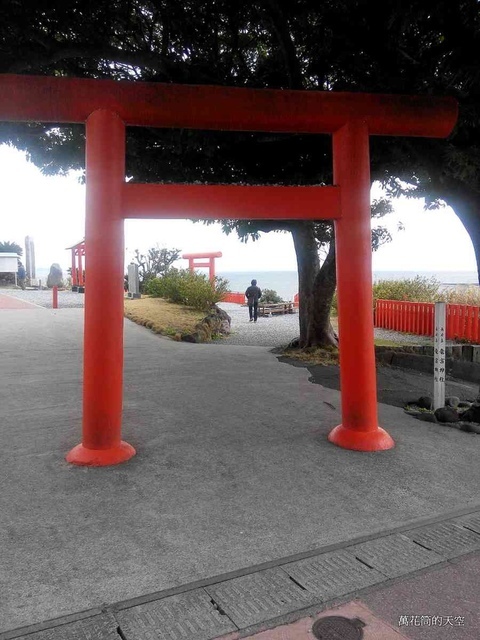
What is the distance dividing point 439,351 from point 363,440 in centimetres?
196

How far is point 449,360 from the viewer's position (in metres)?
10.1

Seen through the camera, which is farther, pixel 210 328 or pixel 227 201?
pixel 210 328

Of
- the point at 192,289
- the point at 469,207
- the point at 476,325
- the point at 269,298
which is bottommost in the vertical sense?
the point at 476,325

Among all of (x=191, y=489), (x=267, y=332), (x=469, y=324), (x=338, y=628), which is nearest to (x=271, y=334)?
(x=267, y=332)

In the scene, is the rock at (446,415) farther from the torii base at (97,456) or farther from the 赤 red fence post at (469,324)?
the 赤 red fence post at (469,324)

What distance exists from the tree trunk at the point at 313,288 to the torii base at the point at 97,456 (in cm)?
716

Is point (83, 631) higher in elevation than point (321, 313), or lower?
lower

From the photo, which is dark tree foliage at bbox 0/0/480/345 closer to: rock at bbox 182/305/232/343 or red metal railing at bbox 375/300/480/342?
rock at bbox 182/305/232/343

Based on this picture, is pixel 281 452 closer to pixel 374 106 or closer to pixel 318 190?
pixel 318 190

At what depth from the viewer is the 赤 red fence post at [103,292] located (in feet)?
14.5

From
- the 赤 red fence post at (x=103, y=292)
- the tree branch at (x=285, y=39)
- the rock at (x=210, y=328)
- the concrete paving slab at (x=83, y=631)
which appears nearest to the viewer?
the concrete paving slab at (x=83, y=631)

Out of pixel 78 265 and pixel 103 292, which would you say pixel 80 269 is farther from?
pixel 103 292

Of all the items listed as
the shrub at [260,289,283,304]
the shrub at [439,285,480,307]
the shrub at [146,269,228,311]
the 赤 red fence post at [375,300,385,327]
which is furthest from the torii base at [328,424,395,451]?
the shrub at [260,289,283,304]

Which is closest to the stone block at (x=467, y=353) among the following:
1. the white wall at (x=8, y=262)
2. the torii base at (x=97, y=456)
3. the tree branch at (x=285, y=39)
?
the tree branch at (x=285, y=39)
